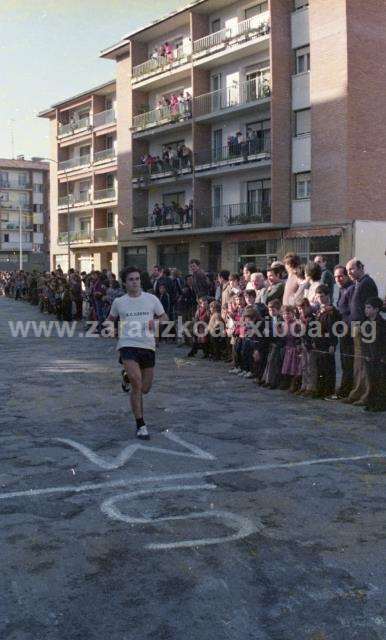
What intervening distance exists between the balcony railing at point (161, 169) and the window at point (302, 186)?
7341 mm

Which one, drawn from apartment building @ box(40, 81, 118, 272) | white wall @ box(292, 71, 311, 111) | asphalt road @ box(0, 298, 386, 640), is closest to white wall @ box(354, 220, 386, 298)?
white wall @ box(292, 71, 311, 111)

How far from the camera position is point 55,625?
3.45 metres

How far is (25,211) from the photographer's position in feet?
289

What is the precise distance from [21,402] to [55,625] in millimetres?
6773

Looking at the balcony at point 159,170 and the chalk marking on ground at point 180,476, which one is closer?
the chalk marking on ground at point 180,476

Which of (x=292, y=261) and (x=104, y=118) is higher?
(x=104, y=118)

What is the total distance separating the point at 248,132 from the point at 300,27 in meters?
5.06

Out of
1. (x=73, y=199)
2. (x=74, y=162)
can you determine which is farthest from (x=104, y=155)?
(x=73, y=199)

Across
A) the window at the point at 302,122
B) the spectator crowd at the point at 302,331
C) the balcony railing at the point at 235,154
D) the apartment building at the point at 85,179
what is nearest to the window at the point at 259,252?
the balcony railing at the point at 235,154

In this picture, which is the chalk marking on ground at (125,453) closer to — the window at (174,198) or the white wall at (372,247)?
the white wall at (372,247)

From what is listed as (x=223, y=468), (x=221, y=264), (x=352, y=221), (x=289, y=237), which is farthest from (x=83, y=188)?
(x=223, y=468)

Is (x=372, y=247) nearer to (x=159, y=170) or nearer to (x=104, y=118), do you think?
(x=159, y=170)

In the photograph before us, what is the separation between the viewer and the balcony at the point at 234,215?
32.5 metres

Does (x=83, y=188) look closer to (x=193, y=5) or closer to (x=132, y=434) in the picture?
(x=193, y=5)
